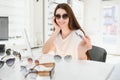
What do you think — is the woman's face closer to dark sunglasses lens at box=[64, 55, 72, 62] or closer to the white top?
the white top

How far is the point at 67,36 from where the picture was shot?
1493 millimetres

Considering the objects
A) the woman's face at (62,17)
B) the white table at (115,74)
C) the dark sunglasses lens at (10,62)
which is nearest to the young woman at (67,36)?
the woman's face at (62,17)

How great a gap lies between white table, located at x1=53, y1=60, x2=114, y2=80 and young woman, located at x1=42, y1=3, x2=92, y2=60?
0.08 meters

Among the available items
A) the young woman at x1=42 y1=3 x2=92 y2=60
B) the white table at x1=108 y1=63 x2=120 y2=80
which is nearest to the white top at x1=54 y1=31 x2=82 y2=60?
the young woman at x1=42 y1=3 x2=92 y2=60

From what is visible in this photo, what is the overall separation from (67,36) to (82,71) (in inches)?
12.2

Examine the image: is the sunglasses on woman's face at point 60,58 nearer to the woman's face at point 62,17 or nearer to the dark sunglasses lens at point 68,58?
the dark sunglasses lens at point 68,58

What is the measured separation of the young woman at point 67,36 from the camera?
146cm

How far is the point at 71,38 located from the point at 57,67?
253 millimetres

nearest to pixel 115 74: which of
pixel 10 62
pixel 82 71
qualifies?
pixel 82 71

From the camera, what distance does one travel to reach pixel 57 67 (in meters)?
1.44

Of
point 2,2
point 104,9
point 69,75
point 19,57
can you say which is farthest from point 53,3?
point 104,9

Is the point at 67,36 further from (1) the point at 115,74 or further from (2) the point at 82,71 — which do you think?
(1) the point at 115,74

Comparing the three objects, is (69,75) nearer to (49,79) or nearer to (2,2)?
(49,79)

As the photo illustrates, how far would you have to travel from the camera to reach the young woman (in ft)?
4.81
